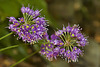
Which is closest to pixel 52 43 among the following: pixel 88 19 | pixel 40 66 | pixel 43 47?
pixel 43 47

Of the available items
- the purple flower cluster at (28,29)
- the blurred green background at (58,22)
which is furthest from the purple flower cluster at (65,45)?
the blurred green background at (58,22)

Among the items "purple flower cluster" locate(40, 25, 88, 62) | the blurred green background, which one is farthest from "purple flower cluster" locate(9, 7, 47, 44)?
the blurred green background

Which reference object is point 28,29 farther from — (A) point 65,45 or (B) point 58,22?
(B) point 58,22

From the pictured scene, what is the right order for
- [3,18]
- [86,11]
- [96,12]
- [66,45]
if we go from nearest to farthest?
[66,45] → [3,18] → [86,11] → [96,12]

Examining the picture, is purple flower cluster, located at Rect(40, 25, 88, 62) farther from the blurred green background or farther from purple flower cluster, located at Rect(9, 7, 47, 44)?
the blurred green background

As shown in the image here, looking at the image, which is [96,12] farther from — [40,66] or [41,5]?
[41,5]

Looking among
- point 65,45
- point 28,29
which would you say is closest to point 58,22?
point 65,45
